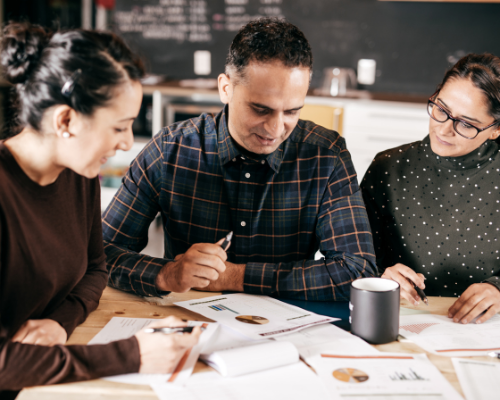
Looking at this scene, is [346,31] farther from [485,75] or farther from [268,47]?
→ [268,47]

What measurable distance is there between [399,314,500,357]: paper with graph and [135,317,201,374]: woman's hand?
0.45 meters

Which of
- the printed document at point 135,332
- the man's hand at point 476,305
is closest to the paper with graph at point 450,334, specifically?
the man's hand at point 476,305

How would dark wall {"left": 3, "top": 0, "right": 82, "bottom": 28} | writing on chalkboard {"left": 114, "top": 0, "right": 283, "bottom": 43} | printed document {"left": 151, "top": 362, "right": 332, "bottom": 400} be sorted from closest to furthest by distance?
printed document {"left": 151, "top": 362, "right": 332, "bottom": 400} → writing on chalkboard {"left": 114, "top": 0, "right": 283, "bottom": 43} → dark wall {"left": 3, "top": 0, "right": 82, "bottom": 28}

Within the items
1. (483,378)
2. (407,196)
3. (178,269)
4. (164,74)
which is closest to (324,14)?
(164,74)

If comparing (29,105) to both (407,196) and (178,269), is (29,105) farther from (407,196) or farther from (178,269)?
(407,196)

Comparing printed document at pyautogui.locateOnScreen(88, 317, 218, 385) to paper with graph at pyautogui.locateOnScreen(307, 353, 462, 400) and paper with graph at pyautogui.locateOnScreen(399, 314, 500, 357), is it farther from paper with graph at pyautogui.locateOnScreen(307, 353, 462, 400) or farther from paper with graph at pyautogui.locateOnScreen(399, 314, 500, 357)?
paper with graph at pyautogui.locateOnScreen(399, 314, 500, 357)

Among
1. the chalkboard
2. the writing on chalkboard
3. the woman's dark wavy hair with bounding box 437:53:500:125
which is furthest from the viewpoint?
the writing on chalkboard

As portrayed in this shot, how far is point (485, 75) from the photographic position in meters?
1.39

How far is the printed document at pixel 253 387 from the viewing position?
0.78 meters

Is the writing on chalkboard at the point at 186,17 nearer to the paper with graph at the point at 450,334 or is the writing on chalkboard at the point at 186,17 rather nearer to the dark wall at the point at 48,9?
the dark wall at the point at 48,9

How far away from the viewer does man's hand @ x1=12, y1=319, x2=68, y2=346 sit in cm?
92

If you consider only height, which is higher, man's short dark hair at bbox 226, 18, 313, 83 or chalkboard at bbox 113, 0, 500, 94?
chalkboard at bbox 113, 0, 500, 94

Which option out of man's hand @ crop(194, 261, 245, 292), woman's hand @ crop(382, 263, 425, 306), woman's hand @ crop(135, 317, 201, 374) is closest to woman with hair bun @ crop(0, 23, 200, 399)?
woman's hand @ crop(135, 317, 201, 374)

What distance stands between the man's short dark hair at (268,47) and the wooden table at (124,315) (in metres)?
0.61
